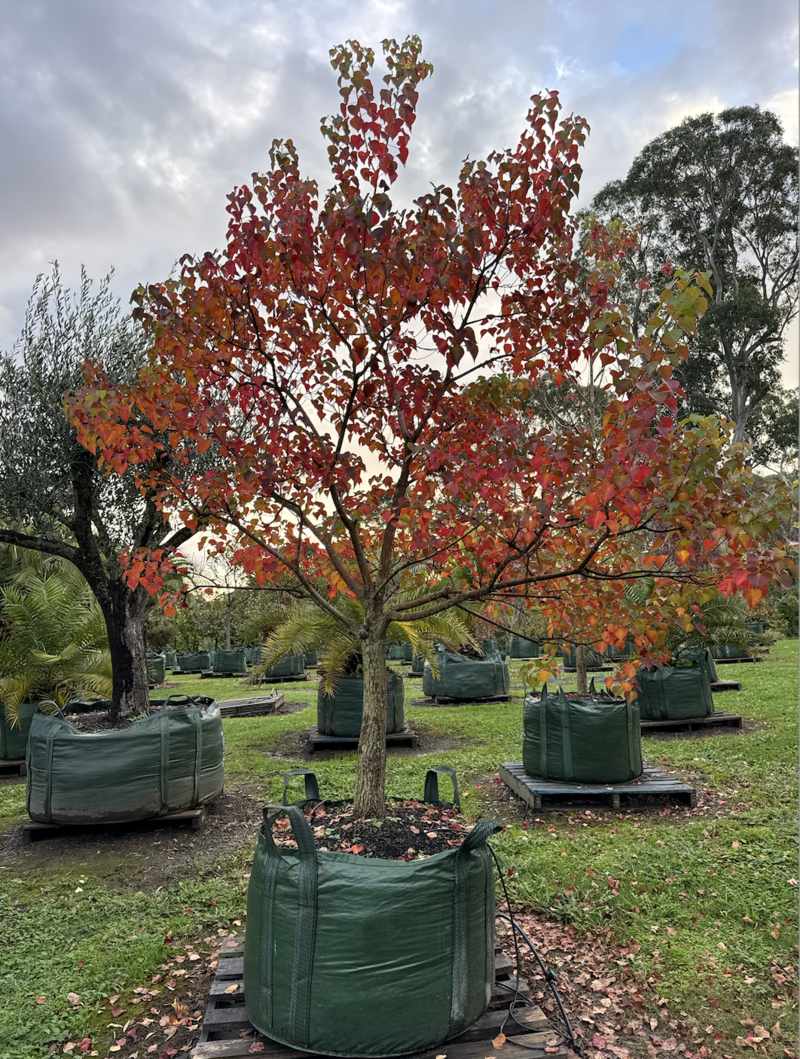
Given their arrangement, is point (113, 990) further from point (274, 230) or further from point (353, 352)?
point (274, 230)

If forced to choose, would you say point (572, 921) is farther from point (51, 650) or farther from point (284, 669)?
point (284, 669)

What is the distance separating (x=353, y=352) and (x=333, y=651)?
Result: 22.2 feet

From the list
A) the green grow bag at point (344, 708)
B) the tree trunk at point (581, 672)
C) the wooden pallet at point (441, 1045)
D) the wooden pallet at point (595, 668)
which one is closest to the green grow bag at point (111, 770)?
the wooden pallet at point (441, 1045)

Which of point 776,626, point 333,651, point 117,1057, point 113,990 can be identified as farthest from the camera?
point 776,626

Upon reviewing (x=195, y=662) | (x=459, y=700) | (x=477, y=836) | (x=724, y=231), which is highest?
(x=724, y=231)

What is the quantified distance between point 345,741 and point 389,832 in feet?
21.2

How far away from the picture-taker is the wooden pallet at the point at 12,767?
8.66 meters

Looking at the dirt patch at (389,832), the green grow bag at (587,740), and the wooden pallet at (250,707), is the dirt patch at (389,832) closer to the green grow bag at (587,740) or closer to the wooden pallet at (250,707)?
the green grow bag at (587,740)

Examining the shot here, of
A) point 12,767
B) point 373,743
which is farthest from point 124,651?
point 373,743

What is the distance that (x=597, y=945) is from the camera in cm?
378

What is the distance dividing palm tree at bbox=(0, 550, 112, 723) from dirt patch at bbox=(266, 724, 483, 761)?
2.58 meters

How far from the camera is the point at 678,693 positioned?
997 cm

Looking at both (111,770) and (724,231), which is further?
(724,231)

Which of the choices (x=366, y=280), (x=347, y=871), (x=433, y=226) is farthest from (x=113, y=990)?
(x=433, y=226)
